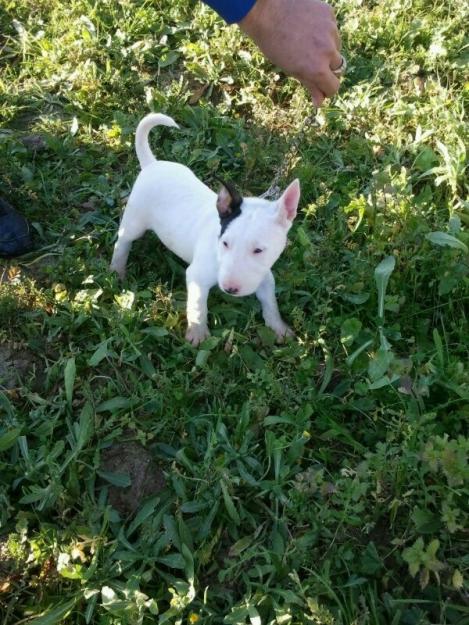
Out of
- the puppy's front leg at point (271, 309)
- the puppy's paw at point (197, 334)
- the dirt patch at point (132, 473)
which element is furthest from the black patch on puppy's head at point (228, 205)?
the dirt patch at point (132, 473)

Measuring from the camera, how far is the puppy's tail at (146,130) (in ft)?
10.9

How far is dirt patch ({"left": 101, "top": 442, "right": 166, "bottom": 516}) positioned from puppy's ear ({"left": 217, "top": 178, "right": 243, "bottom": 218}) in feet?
3.78

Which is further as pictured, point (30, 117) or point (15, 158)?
point (30, 117)

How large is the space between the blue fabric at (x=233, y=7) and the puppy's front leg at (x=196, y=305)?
113 centimetres

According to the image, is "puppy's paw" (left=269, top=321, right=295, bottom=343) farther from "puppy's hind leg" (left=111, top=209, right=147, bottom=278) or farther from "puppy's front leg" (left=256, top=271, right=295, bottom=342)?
"puppy's hind leg" (left=111, top=209, right=147, bottom=278)

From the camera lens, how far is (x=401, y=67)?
464 centimetres

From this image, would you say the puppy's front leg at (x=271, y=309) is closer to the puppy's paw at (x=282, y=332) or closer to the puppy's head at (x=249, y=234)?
the puppy's paw at (x=282, y=332)

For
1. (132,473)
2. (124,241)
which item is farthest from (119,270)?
(132,473)

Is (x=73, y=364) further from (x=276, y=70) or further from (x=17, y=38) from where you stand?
(x=17, y=38)

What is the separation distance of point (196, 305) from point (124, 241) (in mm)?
709

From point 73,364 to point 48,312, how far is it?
446 mm

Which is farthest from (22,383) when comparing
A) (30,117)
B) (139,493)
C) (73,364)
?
(30,117)

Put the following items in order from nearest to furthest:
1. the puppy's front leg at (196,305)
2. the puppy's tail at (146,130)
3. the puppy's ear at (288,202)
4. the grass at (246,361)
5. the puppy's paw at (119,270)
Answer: the grass at (246,361), the puppy's ear at (288,202), the puppy's front leg at (196,305), the puppy's tail at (146,130), the puppy's paw at (119,270)

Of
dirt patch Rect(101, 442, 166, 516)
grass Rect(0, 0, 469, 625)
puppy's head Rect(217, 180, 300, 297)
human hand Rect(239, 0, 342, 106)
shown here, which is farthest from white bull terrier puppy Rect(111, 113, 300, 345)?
dirt patch Rect(101, 442, 166, 516)
